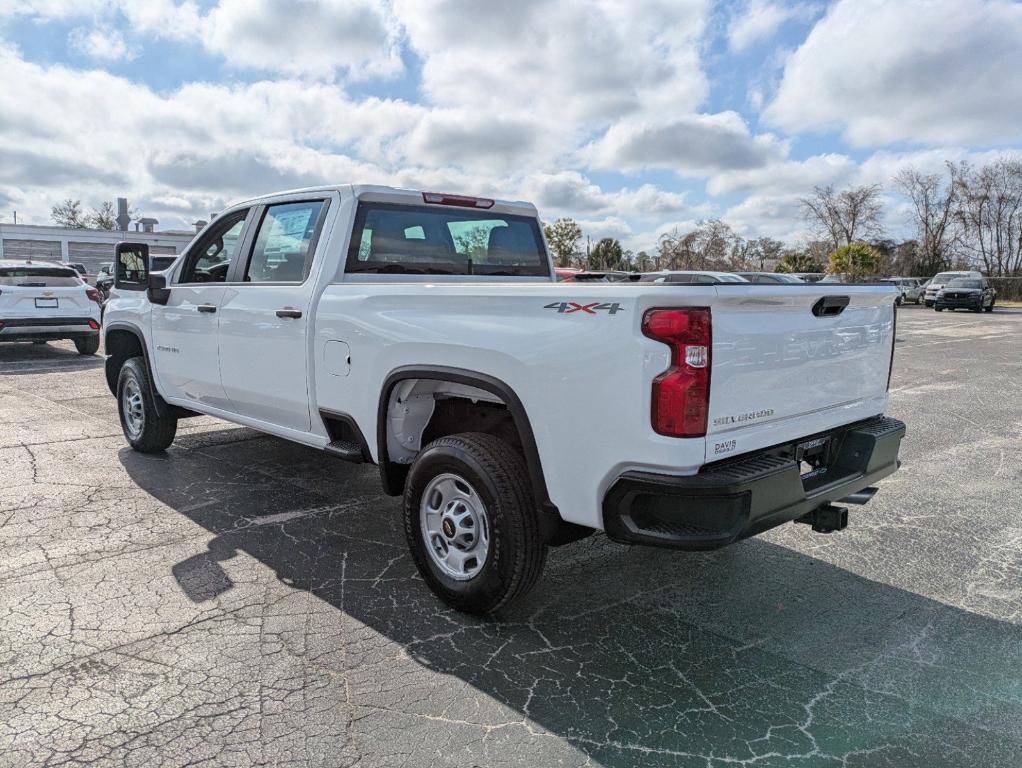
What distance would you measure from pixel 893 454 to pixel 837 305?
3.06 ft

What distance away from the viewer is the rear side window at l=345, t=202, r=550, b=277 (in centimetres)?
443

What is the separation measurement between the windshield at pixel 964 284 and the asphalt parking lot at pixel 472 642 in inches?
1258

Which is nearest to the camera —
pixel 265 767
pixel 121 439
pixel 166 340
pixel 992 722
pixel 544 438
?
pixel 265 767

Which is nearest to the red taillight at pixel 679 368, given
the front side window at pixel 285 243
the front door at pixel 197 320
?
the front side window at pixel 285 243

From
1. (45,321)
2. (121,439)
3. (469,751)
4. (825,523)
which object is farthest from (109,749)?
(45,321)

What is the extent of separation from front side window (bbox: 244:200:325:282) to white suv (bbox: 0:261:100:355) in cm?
954

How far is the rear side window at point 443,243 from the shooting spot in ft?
14.5

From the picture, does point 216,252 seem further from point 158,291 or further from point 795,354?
point 795,354

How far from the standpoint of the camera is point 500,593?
10.8ft

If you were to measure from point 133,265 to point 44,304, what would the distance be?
27.2 ft

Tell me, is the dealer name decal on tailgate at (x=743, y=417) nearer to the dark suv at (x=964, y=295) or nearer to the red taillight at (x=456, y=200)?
the red taillight at (x=456, y=200)

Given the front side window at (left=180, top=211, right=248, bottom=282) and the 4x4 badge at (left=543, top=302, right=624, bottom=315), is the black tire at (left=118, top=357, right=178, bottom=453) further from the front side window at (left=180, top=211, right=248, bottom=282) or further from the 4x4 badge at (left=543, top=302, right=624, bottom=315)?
the 4x4 badge at (left=543, top=302, right=624, bottom=315)

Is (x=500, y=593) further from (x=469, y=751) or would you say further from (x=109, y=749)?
(x=109, y=749)

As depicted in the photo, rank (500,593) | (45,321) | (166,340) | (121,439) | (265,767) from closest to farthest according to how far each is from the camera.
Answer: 1. (265,767)
2. (500,593)
3. (166,340)
4. (121,439)
5. (45,321)
